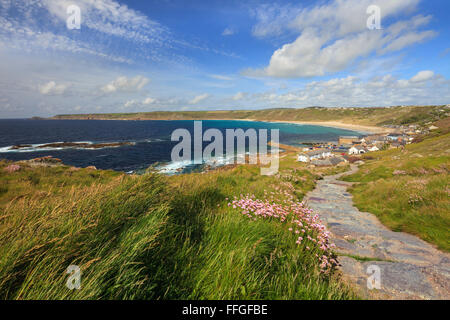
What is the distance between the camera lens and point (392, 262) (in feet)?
15.8

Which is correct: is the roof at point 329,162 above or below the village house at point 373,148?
below

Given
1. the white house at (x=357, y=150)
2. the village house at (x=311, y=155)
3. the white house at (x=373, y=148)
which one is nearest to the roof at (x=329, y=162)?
the village house at (x=311, y=155)

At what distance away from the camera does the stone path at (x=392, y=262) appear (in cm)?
377

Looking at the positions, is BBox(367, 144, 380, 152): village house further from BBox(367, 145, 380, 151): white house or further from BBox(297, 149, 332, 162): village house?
BBox(297, 149, 332, 162): village house

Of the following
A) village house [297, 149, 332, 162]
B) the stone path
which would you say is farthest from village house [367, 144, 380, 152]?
the stone path

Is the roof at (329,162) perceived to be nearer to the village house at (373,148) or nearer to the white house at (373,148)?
the village house at (373,148)

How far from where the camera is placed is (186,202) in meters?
5.26

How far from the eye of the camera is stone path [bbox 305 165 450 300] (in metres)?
3.77

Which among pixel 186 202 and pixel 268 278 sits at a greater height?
pixel 186 202

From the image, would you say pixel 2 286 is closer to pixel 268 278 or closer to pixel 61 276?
pixel 61 276

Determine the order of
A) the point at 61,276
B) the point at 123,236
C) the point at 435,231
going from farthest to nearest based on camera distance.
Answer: the point at 435,231 → the point at 123,236 → the point at 61,276

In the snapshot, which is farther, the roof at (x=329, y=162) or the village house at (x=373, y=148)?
the village house at (x=373, y=148)

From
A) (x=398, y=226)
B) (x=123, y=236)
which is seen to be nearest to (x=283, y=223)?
(x=123, y=236)

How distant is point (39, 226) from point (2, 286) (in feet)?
2.52
